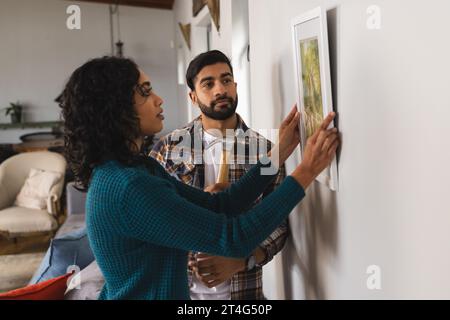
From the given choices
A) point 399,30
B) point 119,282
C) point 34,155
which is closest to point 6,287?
point 34,155

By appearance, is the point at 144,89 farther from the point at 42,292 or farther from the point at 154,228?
the point at 42,292

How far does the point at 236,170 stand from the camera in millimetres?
1460

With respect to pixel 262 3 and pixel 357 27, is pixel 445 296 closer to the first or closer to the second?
pixel 357 27

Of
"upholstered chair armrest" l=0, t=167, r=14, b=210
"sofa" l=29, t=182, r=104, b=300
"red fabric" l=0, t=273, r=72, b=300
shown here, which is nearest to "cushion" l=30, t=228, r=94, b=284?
"sofa" l=29, t=182, r=104, b=300

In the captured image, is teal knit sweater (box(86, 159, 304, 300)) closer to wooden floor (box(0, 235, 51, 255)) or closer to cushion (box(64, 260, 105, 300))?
cushion (box(64, 260, 105, 300))

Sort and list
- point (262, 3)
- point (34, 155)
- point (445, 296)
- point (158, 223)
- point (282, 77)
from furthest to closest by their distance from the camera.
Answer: point (34, 155), point (262, 3), point (282, 77), point (158, 223), point (445, 296)

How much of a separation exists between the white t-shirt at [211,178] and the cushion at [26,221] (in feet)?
8.35

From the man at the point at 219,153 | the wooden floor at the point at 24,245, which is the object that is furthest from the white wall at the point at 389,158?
the wooden floor at the point at 24,245

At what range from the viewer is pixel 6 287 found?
124 inches

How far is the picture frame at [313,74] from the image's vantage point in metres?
0.96

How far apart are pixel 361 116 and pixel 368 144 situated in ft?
0.22

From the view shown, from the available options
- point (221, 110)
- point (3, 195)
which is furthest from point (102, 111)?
point (3, 195)

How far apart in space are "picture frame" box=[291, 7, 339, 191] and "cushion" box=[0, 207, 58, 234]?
3029 millimetres

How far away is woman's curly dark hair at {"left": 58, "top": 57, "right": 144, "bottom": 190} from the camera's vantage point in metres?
0.89
